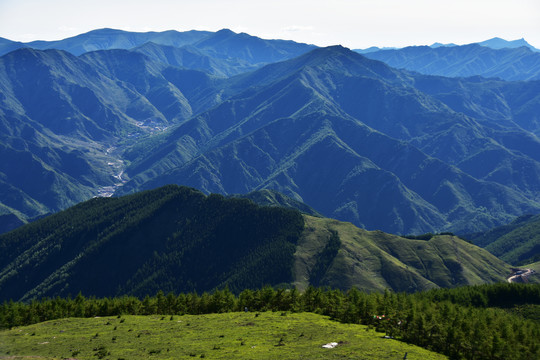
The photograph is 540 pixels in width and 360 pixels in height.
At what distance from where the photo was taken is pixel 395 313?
13125 cm

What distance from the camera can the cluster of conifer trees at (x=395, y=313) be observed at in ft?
359

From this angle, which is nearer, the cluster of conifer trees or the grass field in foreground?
the grass field in foreground

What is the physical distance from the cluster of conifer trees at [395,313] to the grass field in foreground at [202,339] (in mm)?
6457

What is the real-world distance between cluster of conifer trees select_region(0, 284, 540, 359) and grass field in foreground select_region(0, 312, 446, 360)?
6457mm

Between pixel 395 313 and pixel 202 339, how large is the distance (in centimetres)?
5215

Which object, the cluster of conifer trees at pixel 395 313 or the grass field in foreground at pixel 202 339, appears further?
the cluster of conifer trees at pixel 395 313

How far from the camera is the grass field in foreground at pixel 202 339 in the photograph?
10194cm

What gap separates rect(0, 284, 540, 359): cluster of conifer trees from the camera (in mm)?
109562

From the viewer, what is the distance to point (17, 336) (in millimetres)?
121250

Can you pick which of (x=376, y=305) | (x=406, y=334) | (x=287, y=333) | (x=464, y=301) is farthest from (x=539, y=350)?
(x=464, y=301)

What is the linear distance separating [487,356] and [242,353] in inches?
2077

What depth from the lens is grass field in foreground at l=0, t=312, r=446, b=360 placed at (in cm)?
10194

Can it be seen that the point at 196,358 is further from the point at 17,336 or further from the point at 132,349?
the point at 17,336

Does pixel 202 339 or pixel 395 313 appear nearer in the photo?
pixel 202 339
